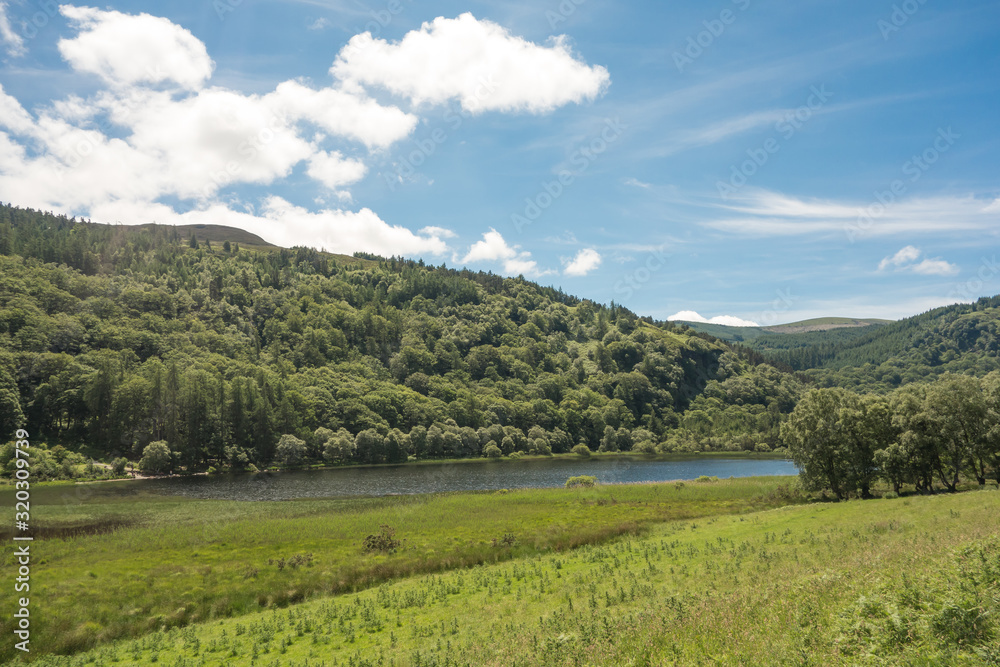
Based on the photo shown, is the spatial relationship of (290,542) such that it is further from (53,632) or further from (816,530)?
(816,530)

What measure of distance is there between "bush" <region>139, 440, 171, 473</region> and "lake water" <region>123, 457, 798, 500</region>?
8462 millimetres

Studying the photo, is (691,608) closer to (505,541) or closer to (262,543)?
(505,541)

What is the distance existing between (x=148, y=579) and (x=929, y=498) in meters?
62.8

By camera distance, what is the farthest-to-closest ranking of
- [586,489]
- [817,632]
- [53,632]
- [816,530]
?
1. [586,489]
2. [816,530]
3. [53,632]
4. [817,632]

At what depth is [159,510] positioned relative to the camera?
223ft

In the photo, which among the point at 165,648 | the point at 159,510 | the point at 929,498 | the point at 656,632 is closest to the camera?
the point at 656,632

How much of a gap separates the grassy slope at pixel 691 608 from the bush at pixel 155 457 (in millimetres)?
120097

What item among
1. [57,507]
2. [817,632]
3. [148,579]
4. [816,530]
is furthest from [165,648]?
[57,507]

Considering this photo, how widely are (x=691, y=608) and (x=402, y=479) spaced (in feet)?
357

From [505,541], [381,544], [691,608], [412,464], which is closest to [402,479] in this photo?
[412,464]

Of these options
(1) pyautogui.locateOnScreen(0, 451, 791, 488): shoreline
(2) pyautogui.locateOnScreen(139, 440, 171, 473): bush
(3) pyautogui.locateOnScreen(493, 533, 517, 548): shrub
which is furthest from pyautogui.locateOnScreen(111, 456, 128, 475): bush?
(3) pyautogui.locateOnScreen(493, 533, 517, 548): shrub

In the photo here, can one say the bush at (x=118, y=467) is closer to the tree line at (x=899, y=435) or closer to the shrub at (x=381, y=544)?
the shrub at (x=381, y=544)

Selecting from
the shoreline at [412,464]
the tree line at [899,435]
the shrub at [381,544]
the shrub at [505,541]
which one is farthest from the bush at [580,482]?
the shoreline at [412,464]

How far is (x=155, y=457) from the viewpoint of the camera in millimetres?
122562
